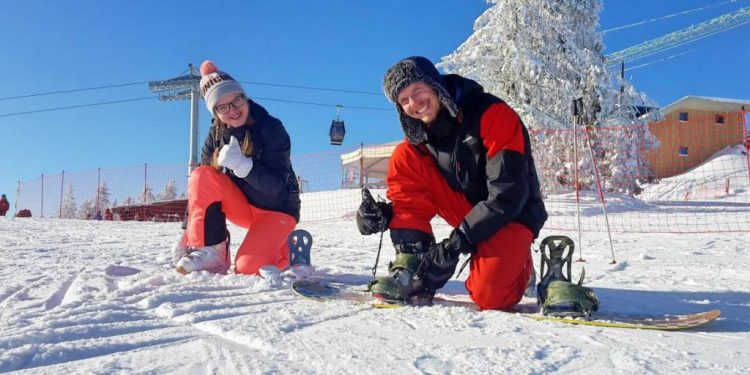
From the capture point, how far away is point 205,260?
8.10 feet

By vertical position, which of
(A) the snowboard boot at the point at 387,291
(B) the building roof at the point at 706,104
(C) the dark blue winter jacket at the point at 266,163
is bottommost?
(A) the snowboard boot at the point at 387,291

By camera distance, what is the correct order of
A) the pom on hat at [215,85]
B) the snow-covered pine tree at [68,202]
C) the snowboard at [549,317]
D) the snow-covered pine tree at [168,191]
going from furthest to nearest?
the snow-covered pine tree at [68,202], the snow-covered pine tree at [168,191], the pom on hat at [215,85], the snowboard at [549,317]

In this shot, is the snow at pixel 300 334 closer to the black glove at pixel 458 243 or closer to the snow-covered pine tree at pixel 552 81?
the black glove at pixel 458 243

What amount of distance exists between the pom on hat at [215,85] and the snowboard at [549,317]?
3.93 ft

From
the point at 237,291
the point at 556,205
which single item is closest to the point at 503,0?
the point at 556,205

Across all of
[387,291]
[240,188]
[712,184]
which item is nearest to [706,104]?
[712,184]

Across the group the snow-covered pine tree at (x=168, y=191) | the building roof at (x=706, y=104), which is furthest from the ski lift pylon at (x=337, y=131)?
the building roof at (x=706, y=104)

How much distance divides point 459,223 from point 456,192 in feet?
0.47

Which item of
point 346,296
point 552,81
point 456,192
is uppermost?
point 552,81

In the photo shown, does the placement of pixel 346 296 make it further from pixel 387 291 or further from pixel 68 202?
pixel 68 202

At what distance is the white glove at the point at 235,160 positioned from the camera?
245 centimetres

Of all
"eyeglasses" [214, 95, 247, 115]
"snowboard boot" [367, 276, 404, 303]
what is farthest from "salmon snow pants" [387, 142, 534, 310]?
"eyeglasses" [214, 95, 247, 115]

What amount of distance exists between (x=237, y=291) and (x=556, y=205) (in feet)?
34.1

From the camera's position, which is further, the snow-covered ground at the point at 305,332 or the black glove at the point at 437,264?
the black glove at the point at 437,264
